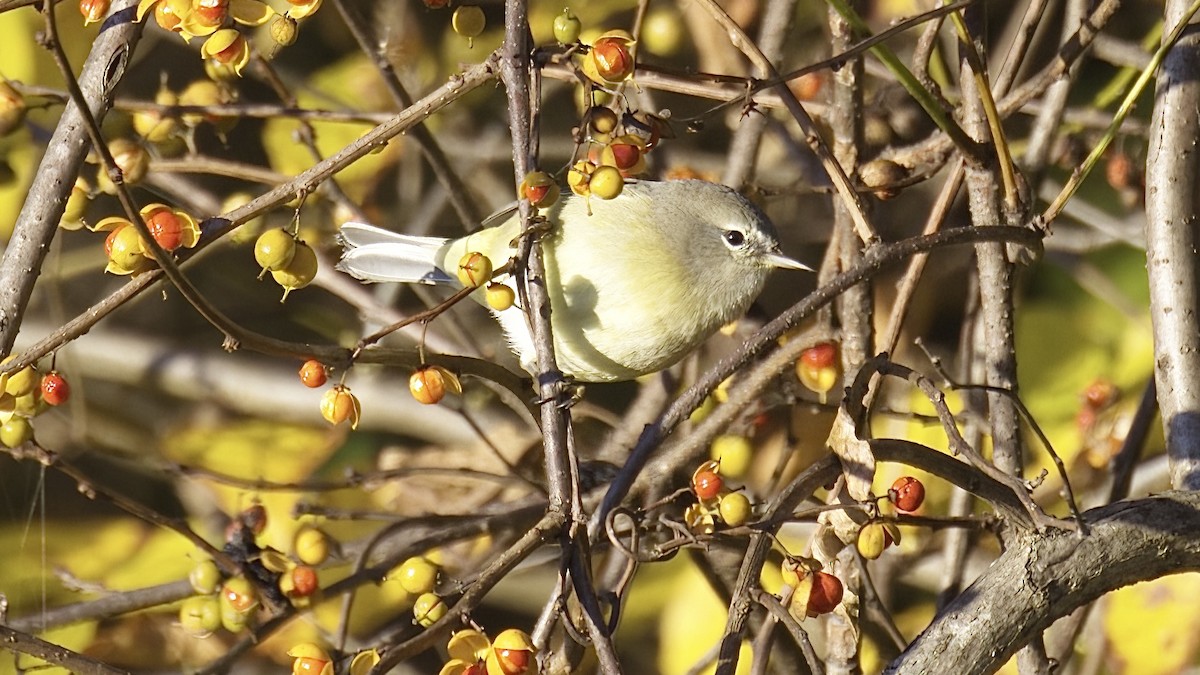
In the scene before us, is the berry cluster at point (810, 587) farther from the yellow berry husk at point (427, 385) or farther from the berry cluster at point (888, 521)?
the yellow berry husk at point (427, 385)

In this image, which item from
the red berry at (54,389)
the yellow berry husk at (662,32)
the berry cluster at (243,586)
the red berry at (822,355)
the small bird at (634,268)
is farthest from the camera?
the yellow berry husk at (662,32)

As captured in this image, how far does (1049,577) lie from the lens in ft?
4.98

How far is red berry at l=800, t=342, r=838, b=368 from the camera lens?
2.28m

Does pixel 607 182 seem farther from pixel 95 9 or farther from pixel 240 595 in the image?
pixel 240 595

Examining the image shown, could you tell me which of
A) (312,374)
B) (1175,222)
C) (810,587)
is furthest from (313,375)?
(1175,222)

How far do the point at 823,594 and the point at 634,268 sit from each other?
105 centimetres

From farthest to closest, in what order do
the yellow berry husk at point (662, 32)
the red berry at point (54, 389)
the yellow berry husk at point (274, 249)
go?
the yellow berry husk at point (662, 32) → the red berry at point (54, 389) → the yellow berry husk at point (274, 249)

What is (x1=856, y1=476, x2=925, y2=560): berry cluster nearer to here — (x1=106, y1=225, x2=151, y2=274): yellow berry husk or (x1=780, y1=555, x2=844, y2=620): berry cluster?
(x1=780, y1=555, x2=844, y2=620): berry cluster

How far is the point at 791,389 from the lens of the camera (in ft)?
8.09

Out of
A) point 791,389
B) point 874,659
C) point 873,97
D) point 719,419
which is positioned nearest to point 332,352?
point 719,419

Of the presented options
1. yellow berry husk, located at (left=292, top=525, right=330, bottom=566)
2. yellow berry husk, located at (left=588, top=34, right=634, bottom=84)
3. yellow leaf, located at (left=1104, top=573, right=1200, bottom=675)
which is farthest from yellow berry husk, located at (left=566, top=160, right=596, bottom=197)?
yellow leaf, located at (left=1104, top=573, right=1200, bottom=675)

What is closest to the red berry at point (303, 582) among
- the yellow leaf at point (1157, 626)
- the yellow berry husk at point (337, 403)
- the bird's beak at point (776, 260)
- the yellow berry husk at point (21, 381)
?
the yellow berry husk at point (337, 403)

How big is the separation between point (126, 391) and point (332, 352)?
2.53 metres

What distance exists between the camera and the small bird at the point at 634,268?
240cm
